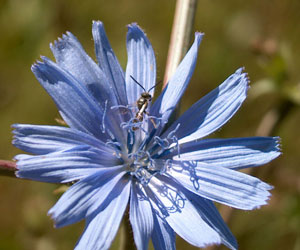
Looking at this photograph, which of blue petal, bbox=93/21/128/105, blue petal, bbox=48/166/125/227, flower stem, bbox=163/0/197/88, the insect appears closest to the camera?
blue petal, bbox=48/166/125/227

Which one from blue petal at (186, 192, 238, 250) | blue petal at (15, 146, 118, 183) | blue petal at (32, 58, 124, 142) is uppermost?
blue petal at (32, 58, 124, 142)

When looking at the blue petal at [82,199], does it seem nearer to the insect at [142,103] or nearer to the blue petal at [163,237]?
the blue petal at [163,237]

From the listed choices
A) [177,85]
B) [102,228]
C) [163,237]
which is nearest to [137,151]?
[177,85]

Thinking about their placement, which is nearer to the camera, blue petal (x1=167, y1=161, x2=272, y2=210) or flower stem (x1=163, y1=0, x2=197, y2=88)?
blue petal (x1=167, y1=161, x2=272, y2=210)

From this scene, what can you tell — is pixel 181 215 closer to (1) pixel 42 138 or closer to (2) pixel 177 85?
(2) pixel 177 85

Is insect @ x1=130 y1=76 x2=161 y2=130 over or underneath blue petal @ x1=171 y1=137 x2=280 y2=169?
over

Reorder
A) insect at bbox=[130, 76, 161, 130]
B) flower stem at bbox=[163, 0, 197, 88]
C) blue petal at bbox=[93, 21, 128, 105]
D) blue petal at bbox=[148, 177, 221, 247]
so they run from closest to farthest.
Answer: blue petal at bbox=[148, 177, 221, 247], blue petal at bbox=[93, 21, 128, 105], insect at bbox=[130, 76, 161, 130], flower stem at bbox=[163, 0, 197, 88]

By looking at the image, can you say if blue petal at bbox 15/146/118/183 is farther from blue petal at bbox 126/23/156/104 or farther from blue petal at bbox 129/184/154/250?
blue petal at bbox 126/23/156/104

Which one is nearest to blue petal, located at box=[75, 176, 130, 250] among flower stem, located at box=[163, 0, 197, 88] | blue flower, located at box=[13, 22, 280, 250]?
blue flower, located at box=[13, 22, 280, 250]
